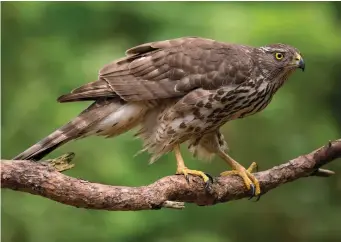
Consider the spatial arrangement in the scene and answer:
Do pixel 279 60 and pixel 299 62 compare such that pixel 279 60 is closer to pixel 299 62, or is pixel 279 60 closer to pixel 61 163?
pixel 299 62

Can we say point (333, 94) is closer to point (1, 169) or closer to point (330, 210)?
point (330, 210)

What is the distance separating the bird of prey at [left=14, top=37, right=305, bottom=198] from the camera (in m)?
3.31

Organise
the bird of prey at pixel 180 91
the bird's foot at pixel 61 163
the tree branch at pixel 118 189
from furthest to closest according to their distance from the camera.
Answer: the bird of prey at pixel 180 91
the bird's foot at pixel 61 163
the tree branch at pixel 118 189

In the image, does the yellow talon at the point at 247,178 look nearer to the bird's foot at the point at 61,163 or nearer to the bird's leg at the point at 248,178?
the bird's leg at the point at 248,178

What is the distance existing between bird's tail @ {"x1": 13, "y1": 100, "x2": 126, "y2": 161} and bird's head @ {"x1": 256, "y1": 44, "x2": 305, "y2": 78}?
2.51 ft

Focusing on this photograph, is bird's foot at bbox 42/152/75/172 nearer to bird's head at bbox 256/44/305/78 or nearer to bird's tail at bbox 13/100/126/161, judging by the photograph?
bird's tail at bbox 13/100/126/161

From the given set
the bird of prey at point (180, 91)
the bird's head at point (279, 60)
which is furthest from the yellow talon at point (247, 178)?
the bird's head at point (279, 60)

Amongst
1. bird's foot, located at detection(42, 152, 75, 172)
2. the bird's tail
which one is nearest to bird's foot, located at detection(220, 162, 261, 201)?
the bird's tail

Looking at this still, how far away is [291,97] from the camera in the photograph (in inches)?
191

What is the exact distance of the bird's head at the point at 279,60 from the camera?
3.46 m

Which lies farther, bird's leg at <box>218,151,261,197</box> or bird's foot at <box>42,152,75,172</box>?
bird's leg at <box>218,151,261,197</box>

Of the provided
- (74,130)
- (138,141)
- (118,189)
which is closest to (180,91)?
(74,130)

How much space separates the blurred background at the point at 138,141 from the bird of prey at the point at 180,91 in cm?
82

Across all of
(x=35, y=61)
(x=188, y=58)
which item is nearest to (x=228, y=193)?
(x=188, y=58)
